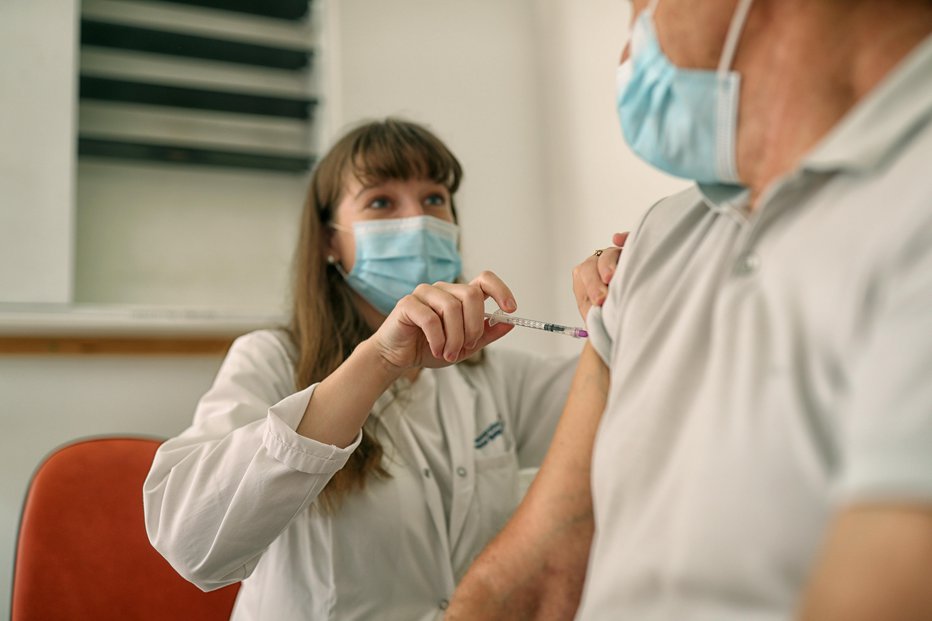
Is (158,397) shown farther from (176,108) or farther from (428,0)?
(428,0)

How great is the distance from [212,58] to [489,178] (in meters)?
0.92

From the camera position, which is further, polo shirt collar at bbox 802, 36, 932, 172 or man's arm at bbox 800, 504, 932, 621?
polo shirt collar at bbox 802, 36, 932, 172

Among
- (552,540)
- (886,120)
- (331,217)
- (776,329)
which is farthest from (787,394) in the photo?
(331,217)

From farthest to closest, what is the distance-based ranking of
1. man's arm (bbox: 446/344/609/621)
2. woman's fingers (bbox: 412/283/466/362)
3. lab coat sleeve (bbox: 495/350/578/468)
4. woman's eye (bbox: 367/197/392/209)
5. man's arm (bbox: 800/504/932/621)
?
lab coat sleeve (bbox: 495/350/578/468)
woman's eye (bbox: 367/197/392/209)
woman's fingers (bbox: 412/283/466/362)
man's arm (bbox: 446/344/609/621)
man's arm (bbox: 800/504/932/621)

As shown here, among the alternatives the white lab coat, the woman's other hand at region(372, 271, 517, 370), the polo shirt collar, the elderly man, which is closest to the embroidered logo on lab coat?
the white lab coat

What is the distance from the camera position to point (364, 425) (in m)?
1.53

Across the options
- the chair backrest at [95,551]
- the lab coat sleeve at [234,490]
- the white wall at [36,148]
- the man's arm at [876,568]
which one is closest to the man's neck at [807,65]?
the man's arm at [876,568]

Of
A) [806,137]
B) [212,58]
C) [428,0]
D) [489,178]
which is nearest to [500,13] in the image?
[428,0]

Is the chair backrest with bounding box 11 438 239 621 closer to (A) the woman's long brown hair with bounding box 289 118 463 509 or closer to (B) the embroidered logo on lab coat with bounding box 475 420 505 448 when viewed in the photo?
(A) the woman's long brown hair with bounding box 289 118 463 509

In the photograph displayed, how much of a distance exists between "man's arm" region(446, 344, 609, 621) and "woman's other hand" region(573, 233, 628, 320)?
0.07 metres

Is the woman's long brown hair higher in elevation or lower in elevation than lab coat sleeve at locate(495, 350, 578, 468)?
higher

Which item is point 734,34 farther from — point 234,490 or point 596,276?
point 234,490

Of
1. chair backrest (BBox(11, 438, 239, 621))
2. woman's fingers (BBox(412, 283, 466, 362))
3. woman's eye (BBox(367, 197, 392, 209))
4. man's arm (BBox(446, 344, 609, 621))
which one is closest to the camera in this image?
man's arm (BBox(446, 344, 609, 621))

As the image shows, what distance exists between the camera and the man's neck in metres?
0.68
